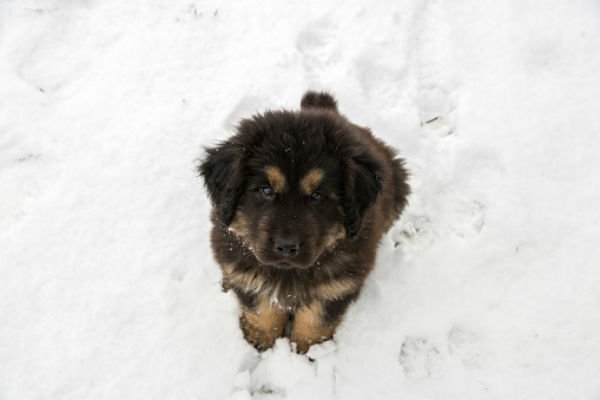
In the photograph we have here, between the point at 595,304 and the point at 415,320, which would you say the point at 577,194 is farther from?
the point at 415,320

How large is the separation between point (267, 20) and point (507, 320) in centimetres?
338

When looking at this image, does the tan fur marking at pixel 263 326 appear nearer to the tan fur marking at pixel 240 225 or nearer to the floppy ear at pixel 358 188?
the tan fur marking at pixel 240 225

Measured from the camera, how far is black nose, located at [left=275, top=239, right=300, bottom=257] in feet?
7.18

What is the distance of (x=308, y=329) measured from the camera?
9.89 ft

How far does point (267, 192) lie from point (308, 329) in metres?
1.14

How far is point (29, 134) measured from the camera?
12.6 feet

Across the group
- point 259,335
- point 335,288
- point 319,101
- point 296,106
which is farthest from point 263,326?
point 296,106

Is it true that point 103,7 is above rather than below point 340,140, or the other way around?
above

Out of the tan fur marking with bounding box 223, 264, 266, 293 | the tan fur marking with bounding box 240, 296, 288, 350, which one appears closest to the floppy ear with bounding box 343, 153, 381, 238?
the tan fur marking with bounding box 223, 264, 266, 293

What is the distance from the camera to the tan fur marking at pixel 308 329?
2.86 m

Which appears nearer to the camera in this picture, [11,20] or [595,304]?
[595,304]

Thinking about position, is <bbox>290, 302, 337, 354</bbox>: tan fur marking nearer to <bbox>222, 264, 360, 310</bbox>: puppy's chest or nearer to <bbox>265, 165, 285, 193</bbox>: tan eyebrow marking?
<bbox>222, 264, 360, 310</bbox>: puppy's chest

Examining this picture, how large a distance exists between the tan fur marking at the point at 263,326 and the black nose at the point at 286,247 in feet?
2.68

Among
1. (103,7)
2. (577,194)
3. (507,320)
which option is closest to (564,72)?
(577,194)
